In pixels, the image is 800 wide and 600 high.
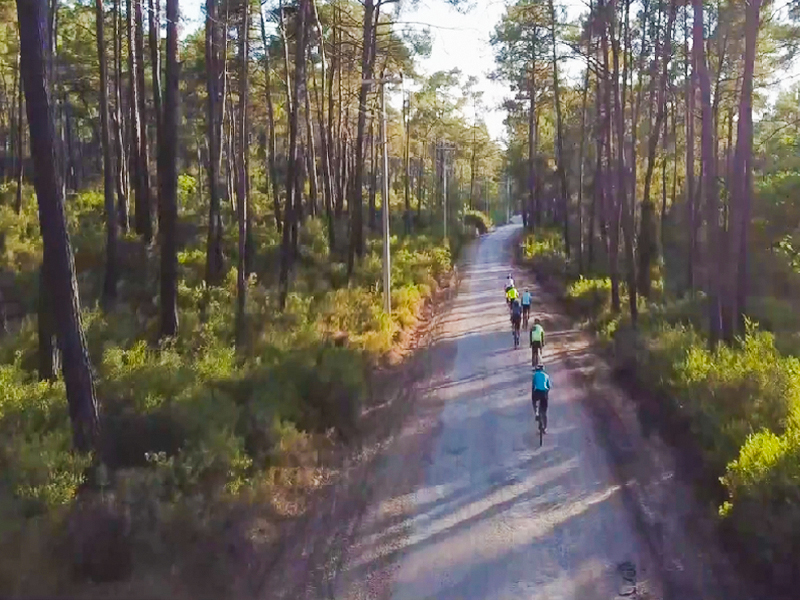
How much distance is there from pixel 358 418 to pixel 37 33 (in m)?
7.58

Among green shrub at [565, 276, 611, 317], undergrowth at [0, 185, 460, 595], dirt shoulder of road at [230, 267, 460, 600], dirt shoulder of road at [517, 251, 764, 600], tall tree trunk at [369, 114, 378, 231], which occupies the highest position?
tall tree trunk at [369, 114, 378, 231]

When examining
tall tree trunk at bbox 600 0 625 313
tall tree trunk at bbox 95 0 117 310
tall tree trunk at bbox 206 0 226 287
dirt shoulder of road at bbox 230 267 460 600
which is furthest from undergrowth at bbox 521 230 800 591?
tall tree trunk at bbox 95 0 117 310

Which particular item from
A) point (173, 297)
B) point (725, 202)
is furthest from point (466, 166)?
point (173, 297)

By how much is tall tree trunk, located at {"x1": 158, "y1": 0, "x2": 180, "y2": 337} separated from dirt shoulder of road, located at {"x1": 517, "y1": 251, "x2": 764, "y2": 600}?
785 cm

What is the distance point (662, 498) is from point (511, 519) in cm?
203

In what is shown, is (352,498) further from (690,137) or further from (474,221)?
(474,221)

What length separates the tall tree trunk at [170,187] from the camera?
15398 mm

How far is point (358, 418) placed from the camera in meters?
13.9

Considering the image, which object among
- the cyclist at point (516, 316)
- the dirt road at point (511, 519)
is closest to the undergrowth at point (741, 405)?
the dirt road at point (511, 519)

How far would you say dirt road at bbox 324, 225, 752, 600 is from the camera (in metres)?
8.27

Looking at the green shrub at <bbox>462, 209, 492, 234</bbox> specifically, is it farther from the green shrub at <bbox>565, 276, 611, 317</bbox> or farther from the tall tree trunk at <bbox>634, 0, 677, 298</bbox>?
the tall tree trunk at <bbox>634, 0, 677, 298</bbox>

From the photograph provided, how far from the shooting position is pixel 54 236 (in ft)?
28.9

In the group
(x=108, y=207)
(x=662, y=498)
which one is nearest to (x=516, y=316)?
(x=108, y=207)

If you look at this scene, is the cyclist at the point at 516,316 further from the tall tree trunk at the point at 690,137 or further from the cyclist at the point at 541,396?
the cyclist at the point at 541,396
